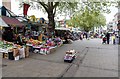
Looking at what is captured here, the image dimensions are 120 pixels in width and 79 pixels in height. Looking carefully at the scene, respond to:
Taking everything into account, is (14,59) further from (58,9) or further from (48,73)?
(58,9)

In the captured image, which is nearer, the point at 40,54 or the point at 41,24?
the point at 40,54

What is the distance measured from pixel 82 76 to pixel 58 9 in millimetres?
20597

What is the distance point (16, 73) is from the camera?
29.3 feet

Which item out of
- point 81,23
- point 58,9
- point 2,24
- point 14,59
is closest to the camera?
point 14,59

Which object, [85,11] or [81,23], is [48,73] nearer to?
[85,11]

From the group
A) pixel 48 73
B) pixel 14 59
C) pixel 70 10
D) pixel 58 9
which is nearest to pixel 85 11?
pixel 70 10

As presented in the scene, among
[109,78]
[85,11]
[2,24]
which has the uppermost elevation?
[85,11]

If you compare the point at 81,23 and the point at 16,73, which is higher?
the point at 81,23

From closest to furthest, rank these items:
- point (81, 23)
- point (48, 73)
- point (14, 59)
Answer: point (48, 73), point (14, 59), point (81, 23)

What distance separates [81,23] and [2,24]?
56746 mm

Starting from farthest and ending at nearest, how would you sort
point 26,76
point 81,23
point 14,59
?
point 81,23
point 14,59
point 26,76

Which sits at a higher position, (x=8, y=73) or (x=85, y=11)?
(x=85, y=11)

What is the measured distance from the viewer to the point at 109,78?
8.70 meters

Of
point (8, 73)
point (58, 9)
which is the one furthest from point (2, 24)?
point (58, 9)
